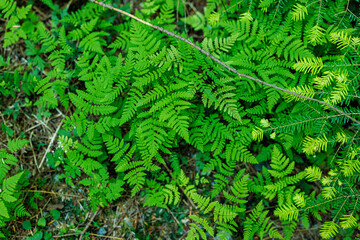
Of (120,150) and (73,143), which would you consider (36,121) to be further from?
(120,150)

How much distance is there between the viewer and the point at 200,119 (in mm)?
3637

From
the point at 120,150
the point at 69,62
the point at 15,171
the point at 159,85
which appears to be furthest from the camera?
the point at 69,62

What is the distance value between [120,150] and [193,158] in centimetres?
112

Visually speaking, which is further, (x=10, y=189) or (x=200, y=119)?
(x=200, y=119)

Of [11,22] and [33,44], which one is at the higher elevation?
[11,22]

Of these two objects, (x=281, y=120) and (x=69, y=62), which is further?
(x=69, y=62)

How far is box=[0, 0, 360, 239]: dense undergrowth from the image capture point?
10.8 feet

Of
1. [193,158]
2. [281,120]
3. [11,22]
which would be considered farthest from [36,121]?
[281,120]

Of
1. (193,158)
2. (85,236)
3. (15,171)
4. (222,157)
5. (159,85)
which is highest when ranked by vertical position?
(159,85)

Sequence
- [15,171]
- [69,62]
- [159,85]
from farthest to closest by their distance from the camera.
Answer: [69,62] < [15,171] < [159,85]

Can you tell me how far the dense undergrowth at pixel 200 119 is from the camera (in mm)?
3289

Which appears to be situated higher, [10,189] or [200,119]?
[200,119]

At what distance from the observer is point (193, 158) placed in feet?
13.3

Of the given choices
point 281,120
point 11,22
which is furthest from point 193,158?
point 11,22
